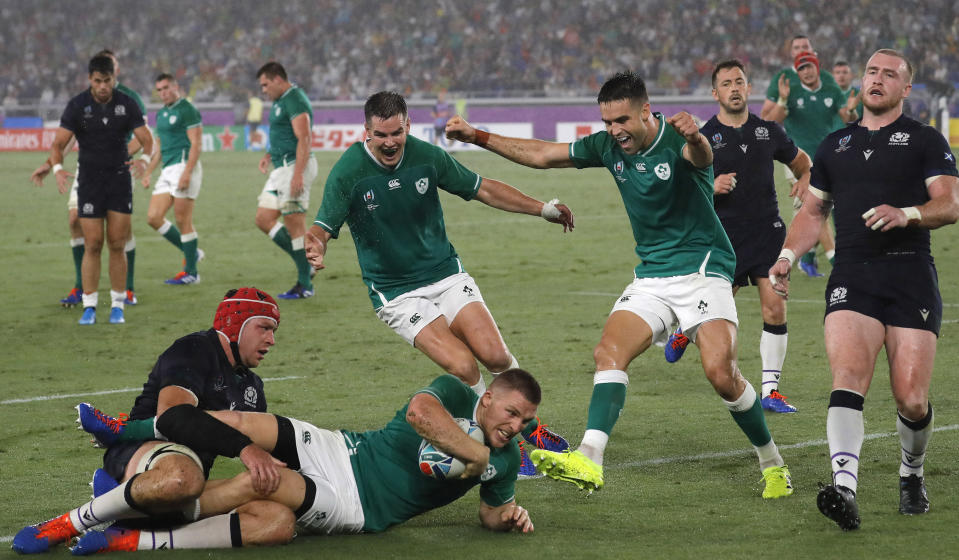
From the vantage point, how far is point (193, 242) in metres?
14.8

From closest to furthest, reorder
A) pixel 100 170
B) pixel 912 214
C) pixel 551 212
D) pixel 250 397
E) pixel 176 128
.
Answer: pixel 912 214, pixel 250 397, pixel 551 212, pixel 100 170, pixel 176 128

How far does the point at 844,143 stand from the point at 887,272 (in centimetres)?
63

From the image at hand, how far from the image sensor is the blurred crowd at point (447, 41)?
42281mm

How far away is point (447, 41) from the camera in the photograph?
4975cm

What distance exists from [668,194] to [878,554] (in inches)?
81.8

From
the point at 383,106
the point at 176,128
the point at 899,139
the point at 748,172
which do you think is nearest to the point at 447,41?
the point at 176,128

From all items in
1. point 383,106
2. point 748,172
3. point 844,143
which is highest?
point 383,106

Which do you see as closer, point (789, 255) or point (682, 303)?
→ point (789, 255)

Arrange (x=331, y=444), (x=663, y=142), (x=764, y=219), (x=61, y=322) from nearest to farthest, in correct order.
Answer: (x=331, y=444) → (x=663, y=142) → (x=764, y=219) → (x=61, y=322)

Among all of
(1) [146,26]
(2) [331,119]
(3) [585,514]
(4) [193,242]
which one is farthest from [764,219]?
(1) [146,26]

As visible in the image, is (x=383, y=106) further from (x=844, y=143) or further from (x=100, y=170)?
(x=100, y=170)

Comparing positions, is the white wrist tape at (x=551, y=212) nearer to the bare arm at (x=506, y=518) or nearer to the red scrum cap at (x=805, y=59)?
the bare arm at (x=506, y=518)

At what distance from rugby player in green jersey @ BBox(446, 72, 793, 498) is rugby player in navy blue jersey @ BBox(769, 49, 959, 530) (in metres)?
0.49

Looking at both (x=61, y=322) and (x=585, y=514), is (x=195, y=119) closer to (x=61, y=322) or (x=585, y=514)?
(x=61, y=322)
